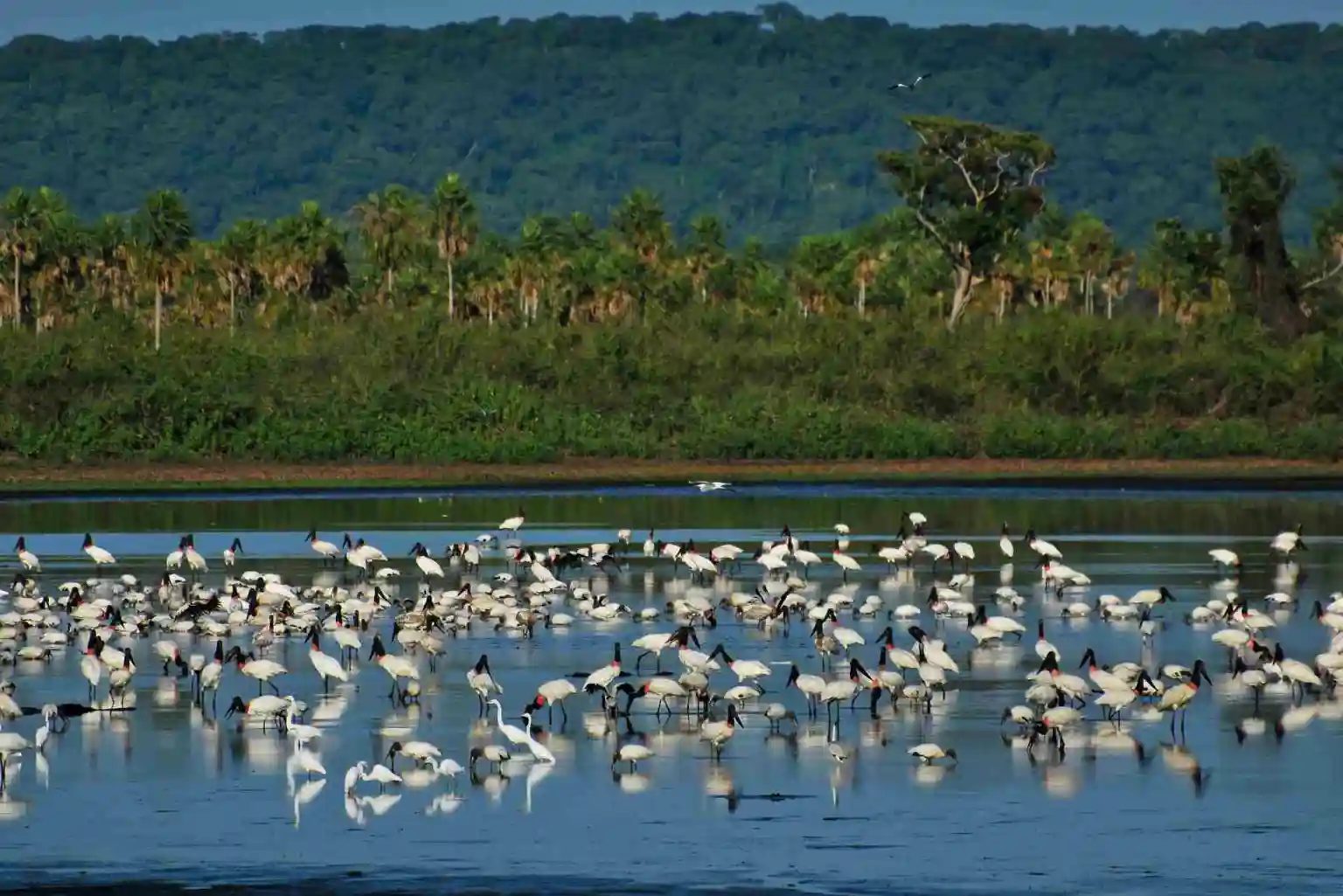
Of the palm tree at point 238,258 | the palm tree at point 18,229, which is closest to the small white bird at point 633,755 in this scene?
the palm tree at point 18,229

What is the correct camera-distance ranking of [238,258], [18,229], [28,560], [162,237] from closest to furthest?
[28,560] → [162,237] → [18,229] → [238,258]

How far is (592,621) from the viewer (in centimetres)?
3634

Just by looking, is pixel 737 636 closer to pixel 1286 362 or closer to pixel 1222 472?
pixel 1222 472

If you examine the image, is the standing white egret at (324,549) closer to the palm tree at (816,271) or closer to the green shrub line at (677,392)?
the green shrub line at (677,392)

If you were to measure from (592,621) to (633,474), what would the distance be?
4194cm

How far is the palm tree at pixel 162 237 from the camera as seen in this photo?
10831 centimetres

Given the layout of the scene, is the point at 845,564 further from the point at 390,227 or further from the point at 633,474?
the point at 390,227

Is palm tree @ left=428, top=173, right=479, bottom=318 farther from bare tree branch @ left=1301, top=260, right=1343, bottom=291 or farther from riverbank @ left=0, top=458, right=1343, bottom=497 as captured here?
riverbank @ left=0, top=458, right=1343, bottom=497

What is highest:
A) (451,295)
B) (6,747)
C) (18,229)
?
(18,229)

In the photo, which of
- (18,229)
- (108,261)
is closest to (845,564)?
(18,229)

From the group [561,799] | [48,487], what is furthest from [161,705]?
[48,487]

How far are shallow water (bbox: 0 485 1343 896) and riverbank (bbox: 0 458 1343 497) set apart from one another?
3731 cm

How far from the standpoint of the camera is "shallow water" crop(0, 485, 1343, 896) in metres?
18.5

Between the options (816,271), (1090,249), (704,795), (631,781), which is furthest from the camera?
(1090,249)
